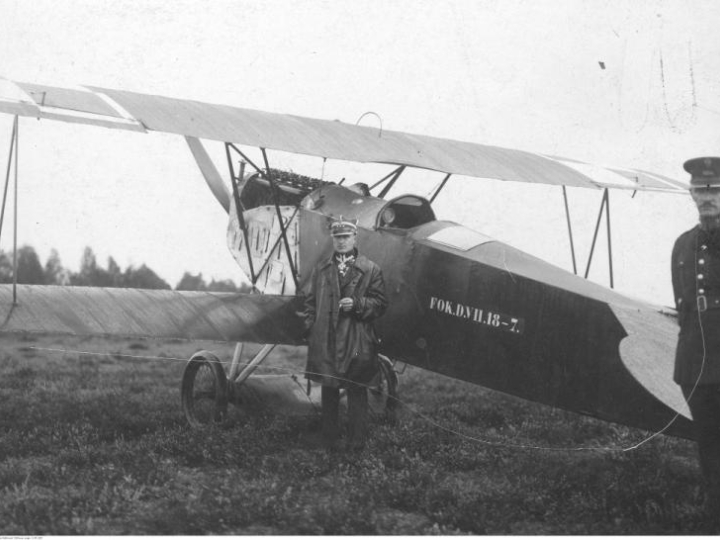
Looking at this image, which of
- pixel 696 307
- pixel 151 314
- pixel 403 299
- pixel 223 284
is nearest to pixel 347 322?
pixel 403 299

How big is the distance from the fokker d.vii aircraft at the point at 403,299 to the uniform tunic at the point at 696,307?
612mm

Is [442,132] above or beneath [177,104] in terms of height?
above

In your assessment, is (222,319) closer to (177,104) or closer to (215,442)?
(215,442)

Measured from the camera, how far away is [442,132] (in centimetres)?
1269

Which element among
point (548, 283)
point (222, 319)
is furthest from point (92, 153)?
point (548, 283)

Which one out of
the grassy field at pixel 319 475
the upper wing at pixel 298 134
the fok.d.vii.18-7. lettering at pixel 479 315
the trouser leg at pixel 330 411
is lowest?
the grassy field at pixel 319 475

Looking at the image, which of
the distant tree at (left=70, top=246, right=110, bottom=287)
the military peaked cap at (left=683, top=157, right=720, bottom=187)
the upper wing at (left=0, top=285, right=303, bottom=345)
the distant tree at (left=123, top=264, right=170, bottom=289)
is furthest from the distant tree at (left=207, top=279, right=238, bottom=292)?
the military peaked cap at (left=683, top=157, right=720, bottom=187)

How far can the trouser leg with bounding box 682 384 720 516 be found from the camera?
4.36 metres

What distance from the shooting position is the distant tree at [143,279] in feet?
24.9

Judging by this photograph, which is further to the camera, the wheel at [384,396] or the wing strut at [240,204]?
the wheel at [384,396]

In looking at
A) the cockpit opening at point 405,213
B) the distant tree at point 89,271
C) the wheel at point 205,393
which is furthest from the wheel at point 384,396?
the distant tree at point 89,271

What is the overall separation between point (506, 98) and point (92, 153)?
5.74 meters

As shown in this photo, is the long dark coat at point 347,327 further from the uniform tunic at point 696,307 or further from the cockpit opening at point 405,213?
the uniform tunic at point 696,307

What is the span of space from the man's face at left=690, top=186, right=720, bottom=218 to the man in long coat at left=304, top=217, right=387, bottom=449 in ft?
7.92
